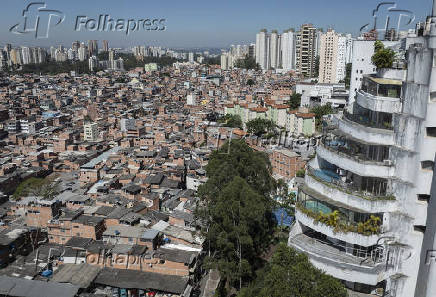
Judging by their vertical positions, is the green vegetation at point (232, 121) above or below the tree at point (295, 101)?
below

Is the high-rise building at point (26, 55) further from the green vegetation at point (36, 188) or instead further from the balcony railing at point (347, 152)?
the balcony railing at point (347, 152)

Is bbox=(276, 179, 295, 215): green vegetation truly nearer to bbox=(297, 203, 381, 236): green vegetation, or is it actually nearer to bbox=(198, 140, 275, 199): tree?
bbox=(198, 140, 275, 199): tree

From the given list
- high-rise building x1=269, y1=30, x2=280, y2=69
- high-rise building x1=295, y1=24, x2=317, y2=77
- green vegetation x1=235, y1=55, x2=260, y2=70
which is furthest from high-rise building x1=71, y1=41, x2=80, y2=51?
high-rise building x1=295, y1=24, x2=317, y2=77

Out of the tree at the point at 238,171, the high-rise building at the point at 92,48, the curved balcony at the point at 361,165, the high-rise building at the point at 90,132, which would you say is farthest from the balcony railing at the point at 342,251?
the high-rise building at the point at 92,48

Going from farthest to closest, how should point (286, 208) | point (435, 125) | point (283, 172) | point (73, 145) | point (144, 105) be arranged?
point (144, 105) < point (73, 145) < point (283, 172) < point (286, 208) < point (435, 125)

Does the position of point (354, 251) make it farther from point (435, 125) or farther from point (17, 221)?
point (17, 221)

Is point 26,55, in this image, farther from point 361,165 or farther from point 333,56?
point 361,165

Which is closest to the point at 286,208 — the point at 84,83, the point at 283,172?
the point at 283,172
